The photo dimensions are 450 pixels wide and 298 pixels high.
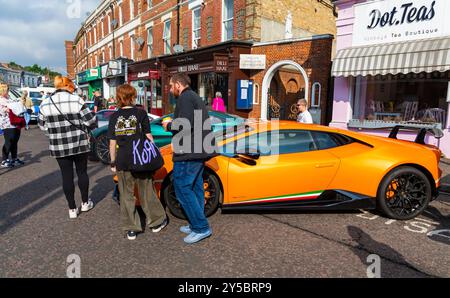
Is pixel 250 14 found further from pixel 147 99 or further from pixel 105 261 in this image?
pixel 105 261

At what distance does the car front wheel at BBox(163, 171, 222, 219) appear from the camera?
3939mm

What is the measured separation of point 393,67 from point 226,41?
6825 millimetres

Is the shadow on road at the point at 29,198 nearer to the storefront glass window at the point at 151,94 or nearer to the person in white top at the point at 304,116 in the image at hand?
the person in white top at the point at 304,116

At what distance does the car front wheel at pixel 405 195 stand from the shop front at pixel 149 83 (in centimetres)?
1639

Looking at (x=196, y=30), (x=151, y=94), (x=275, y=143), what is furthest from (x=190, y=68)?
(x=275, y=143)

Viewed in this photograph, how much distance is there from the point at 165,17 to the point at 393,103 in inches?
548

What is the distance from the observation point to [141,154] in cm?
335

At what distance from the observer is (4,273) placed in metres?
2.79

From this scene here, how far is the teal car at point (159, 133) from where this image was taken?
23.1ft

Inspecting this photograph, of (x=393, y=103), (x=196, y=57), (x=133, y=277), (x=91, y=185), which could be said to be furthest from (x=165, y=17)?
(x=133, y=277)

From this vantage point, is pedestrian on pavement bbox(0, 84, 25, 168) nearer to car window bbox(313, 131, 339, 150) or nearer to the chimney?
car window bbox(313, 131, 339, 150)

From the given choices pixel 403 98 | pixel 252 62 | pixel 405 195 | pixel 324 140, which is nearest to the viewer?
Answer: pixel 405 195

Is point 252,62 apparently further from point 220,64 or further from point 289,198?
point 289,198

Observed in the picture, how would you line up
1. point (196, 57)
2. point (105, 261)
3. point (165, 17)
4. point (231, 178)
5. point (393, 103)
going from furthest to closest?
point (165, 17), point (196, 57), point (393, 103), point (231, 178), point (105, 261)
